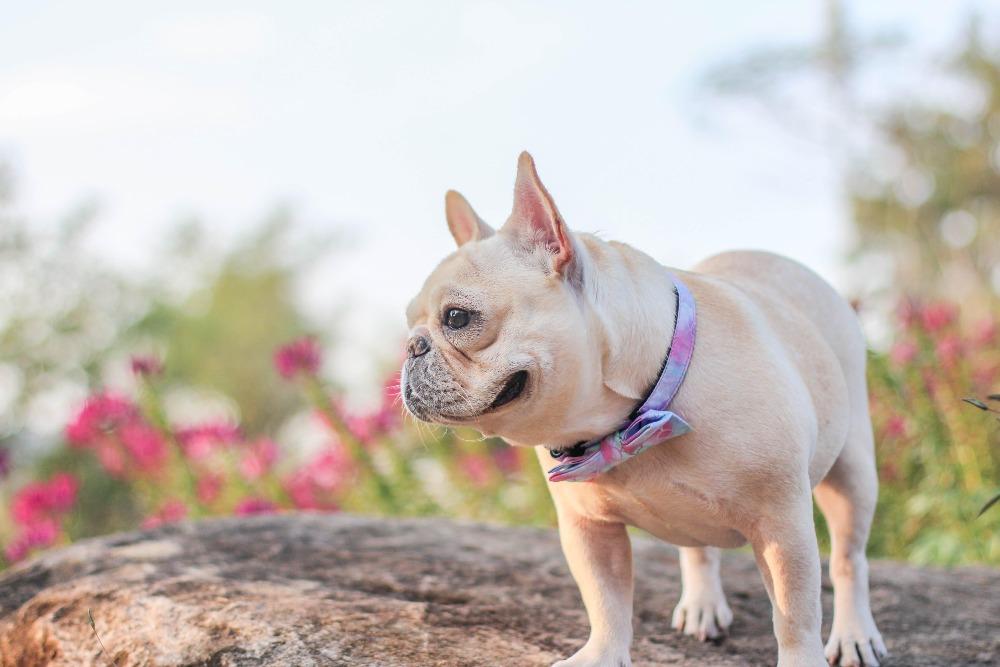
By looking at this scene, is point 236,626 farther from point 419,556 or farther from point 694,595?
point 694,595

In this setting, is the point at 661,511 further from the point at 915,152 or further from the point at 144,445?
the point at 915,152

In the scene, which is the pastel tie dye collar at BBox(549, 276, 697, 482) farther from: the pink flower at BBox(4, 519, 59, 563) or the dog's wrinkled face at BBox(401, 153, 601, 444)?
the pink flower at BBox(4, 519, 59, 563)

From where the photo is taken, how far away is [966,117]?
100ft

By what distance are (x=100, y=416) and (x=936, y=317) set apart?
4650 mm

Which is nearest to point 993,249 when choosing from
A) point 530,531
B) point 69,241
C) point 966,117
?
point 966,117

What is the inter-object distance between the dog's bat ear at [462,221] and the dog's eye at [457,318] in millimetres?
432

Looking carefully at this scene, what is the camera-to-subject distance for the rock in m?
3.00

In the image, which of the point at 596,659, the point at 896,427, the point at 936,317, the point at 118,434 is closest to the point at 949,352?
the point at 936,317

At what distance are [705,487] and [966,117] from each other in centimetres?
3178

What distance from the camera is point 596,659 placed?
9.05 feet

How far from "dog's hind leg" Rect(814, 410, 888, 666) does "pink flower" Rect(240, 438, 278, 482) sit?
3.89m

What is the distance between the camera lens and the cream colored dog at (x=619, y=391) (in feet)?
7.55

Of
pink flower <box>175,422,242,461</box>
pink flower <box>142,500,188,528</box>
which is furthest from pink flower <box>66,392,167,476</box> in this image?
pink flower <box>142,500,188,528</box>

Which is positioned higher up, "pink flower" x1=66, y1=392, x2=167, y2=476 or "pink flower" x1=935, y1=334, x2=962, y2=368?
"pink flower" x1=66, y1=392, x2=167, y2=476
